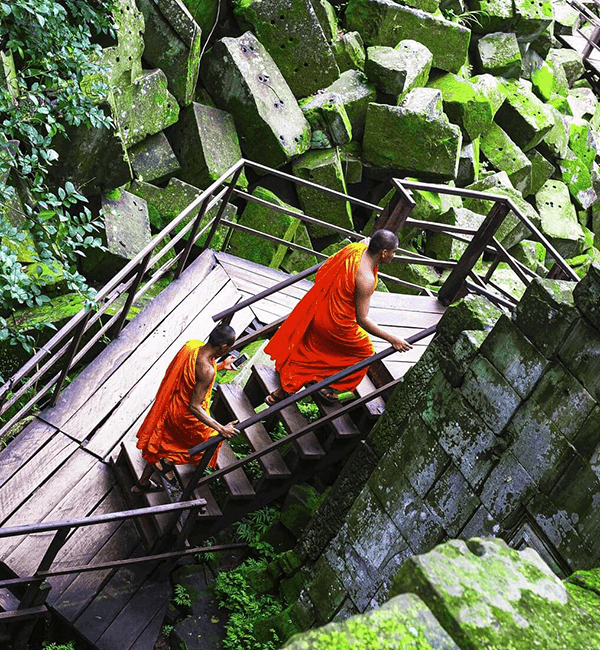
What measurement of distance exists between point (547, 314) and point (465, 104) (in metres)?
9.15

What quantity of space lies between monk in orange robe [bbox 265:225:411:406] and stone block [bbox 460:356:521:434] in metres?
1.06

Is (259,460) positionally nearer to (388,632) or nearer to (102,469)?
(102,469)

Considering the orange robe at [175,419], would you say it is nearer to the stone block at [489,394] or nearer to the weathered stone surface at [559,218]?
the stone block at [489,394]

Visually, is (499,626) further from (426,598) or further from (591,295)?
(591,295)

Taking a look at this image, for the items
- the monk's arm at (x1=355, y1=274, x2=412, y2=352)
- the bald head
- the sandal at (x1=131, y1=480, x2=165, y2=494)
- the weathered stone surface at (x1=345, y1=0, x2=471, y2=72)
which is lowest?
the sandal at (x1=131, y1=480, x2=165, y2=494)

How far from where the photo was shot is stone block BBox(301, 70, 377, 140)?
10.5 m

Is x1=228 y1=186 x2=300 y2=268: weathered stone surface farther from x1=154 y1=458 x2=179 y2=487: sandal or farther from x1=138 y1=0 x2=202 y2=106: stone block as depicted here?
x1=154 y1=458 x2=179 y2=487: sandal

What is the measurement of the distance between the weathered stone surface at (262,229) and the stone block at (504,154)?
484cm

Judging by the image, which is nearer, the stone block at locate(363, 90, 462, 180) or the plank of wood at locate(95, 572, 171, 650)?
the plank of wood at locate(95, 572, 171, 650)

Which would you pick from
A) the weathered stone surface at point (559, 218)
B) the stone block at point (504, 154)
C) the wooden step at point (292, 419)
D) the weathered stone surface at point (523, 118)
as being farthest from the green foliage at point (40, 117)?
the weathered stone surface at point (559, 218)

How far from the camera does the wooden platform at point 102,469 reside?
16.6 ft

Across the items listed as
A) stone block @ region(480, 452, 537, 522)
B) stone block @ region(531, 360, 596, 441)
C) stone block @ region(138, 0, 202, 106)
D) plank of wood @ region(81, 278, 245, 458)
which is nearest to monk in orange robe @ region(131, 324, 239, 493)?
plank of wood @ region(81, 278, 245, 458)

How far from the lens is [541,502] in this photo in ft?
12.5

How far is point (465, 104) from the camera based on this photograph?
12117 millimetres
